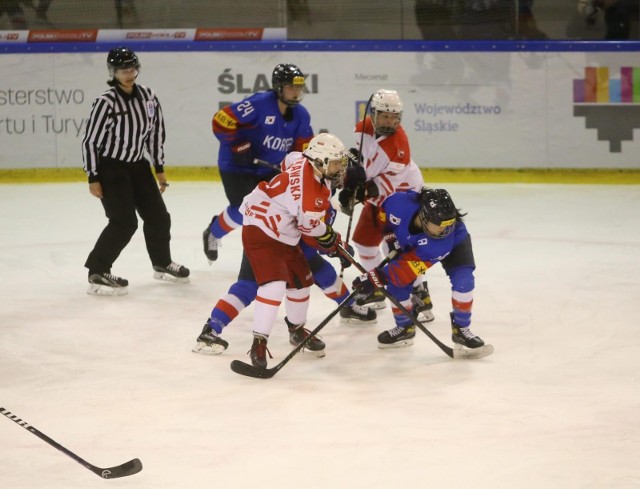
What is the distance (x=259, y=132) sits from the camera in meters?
5.67

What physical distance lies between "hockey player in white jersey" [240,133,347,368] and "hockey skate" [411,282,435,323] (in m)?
0.78

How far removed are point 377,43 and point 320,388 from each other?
4710 millimetres

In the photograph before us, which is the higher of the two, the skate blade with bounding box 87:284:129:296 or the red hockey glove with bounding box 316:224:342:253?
the red hockey glove with bounding box 316:224:342:253

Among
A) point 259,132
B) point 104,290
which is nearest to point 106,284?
point 104,290

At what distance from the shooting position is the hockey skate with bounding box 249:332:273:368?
14.3 ft

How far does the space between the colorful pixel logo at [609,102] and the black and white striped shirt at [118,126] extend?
148 inches

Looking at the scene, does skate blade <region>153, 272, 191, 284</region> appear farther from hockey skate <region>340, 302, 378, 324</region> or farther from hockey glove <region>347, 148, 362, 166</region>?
hockey glove <region>347, 148, 362, 166</region>

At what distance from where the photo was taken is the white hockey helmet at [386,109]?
5.07 m

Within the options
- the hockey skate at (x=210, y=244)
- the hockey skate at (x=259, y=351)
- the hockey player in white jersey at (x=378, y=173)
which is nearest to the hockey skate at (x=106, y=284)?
the hockey skate at (x=210, y=244)

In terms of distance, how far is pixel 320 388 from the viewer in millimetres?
4215

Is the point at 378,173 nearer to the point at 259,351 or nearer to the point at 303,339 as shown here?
the point at 303,339

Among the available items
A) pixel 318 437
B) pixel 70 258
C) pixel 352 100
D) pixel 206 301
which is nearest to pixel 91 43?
pixel 352 100

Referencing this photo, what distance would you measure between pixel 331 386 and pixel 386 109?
1.45 metres

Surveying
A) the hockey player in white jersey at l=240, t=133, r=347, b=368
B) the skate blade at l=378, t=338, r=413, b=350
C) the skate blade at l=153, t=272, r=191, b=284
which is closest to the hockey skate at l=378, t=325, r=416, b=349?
the skate blade at l=378, t=338, r=413, b=350
